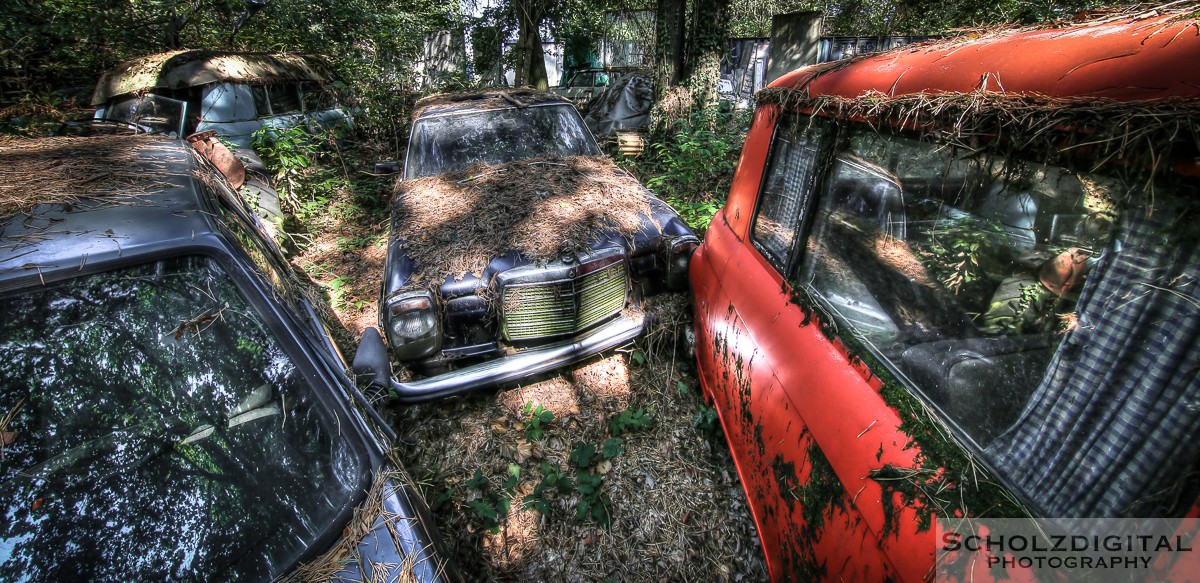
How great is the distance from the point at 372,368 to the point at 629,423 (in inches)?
61.3

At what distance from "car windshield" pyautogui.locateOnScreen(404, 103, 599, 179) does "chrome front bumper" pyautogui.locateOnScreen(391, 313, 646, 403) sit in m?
1.97

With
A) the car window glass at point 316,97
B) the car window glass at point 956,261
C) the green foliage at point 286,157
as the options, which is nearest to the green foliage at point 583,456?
the car window glass at point 956,261

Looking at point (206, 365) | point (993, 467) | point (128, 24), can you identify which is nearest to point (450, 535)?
point (206, 365)

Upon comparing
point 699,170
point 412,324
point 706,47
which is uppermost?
point 706,47

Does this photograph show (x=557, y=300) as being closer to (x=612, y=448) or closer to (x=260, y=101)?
(x=612, y=448)

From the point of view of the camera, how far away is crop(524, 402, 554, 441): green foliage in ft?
9.89

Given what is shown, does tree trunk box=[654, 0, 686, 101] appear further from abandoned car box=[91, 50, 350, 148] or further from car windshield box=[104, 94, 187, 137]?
car windshield box=[104, 94, 187, 137]

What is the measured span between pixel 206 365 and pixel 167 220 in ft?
1.80

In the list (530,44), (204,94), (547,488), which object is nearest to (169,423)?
(547,488)

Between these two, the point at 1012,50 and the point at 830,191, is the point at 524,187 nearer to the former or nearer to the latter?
Answer: the point at 830,191

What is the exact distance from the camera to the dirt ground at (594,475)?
2447mm

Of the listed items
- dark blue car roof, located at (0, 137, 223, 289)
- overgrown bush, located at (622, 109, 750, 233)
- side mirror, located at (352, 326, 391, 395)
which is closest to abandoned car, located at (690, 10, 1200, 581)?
side mirror, located at (352, 326, 391, 395)

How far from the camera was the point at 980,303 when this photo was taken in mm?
1380

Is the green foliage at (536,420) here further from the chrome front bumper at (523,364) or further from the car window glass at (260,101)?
the car window glass at (260,101)
